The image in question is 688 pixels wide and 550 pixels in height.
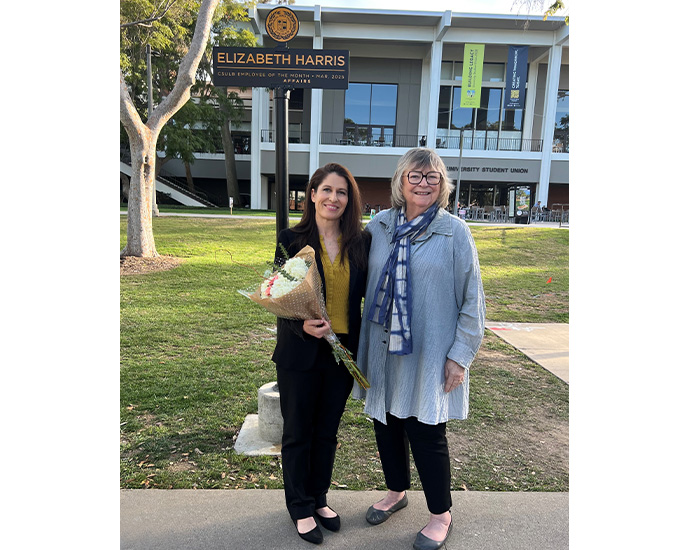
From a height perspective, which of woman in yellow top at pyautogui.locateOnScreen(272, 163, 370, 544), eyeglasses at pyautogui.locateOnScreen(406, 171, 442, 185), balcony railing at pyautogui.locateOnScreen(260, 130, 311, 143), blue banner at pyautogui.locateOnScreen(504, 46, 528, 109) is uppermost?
blue banner at pyautogui.locateOnScreen(504, 46, 528, 109)

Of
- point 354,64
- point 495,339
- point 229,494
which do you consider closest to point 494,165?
point 354,64

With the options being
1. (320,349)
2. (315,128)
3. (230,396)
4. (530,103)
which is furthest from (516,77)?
(320,349)

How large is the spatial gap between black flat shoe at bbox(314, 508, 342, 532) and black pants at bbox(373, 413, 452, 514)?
1.39 ft

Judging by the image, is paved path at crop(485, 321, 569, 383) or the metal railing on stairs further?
the metal railing on stairs

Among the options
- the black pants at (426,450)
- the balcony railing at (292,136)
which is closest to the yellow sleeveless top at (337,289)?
the black pants at (426,450)

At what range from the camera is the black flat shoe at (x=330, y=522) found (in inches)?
97.5

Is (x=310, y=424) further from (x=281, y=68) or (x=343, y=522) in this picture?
(x=281, y=68)

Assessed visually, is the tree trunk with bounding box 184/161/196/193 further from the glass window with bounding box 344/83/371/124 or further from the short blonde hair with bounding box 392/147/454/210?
the short blonde hair with bounding box 392/147/454/210

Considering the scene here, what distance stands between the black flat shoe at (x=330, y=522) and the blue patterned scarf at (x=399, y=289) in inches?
39.3

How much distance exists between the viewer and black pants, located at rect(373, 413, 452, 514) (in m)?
2.34

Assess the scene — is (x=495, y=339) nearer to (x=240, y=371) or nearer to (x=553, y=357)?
(x=553, y=357)

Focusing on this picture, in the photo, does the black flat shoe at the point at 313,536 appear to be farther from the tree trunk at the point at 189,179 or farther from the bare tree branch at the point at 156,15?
the tree trunk at the point at 189,179

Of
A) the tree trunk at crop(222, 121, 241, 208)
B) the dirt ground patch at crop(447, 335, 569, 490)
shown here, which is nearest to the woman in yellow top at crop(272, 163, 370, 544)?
the dirt ground patch at crop(447, 335, 569, 490)

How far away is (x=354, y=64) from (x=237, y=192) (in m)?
10.5
